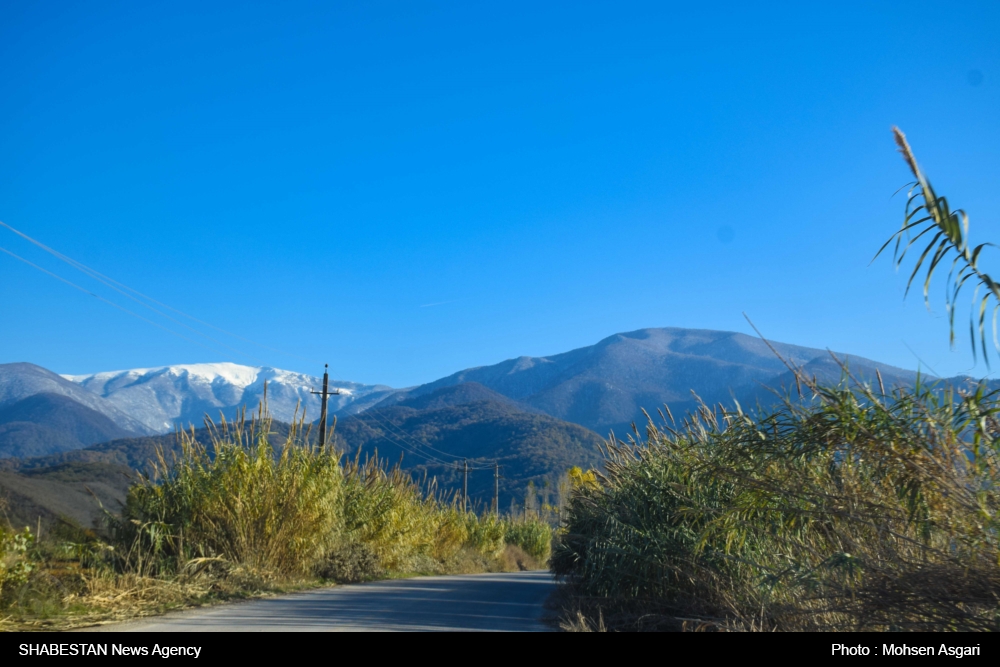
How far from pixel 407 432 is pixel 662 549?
4837 inches

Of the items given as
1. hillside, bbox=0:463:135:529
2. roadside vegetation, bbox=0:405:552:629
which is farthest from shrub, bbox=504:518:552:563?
roadside vegetation, bbox=0:405:552:629

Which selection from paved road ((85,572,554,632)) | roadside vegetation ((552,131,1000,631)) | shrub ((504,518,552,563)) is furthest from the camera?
→ shrub ((504,518,552,563))

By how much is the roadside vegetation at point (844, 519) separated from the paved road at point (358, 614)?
1.55 metres

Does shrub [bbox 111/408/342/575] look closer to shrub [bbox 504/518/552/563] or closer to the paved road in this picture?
the paved road

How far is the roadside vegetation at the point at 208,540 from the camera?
794 cm

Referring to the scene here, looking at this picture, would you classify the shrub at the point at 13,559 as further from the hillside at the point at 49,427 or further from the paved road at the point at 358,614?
the hillside at the point at 49,427

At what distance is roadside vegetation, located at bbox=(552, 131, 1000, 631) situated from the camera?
194 inches

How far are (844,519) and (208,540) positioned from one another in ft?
31.3

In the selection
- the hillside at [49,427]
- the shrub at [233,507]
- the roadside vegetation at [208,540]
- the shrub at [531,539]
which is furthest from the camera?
the hillside at [49,427]

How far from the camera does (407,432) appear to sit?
129 m

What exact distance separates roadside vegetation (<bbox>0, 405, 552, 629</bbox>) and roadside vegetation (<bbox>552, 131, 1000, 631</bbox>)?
5.46 meters

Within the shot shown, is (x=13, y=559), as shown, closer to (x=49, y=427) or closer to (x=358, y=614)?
(x=358, y=614)

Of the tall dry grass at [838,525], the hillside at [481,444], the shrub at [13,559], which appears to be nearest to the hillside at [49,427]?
the hillside at [481,444]
